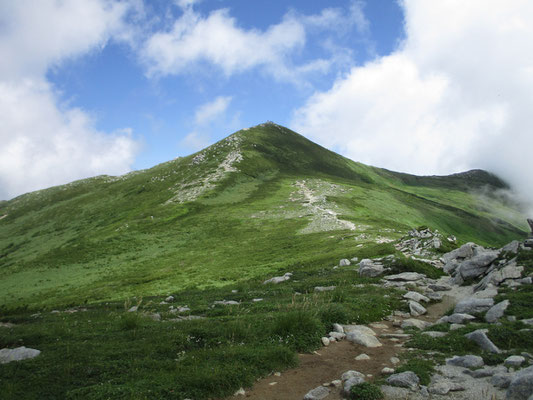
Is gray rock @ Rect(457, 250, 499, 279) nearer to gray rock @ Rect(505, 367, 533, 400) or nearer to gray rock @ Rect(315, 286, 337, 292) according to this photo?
gray rock @ Rect(315, 286, 337, 292)

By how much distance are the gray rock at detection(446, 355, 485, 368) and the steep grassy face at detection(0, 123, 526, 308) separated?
3008 centimetres

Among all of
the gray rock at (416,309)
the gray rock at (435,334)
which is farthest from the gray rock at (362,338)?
the gray rock at (416,309)

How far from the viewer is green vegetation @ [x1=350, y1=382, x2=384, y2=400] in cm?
898

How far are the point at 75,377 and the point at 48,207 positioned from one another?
181m

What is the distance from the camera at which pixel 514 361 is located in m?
9.69

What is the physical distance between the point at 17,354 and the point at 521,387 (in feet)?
52.8

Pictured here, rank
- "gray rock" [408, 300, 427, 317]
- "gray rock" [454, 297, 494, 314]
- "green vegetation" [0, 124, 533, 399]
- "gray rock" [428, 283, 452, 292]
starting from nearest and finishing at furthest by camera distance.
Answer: "green vegetation" [0, 124, 533, 399] → "gray rock" [454, 297, 494, 314] → "gray rock" [408, 300, 427, 317] → "gray rock" [428, 283, 452, 292]

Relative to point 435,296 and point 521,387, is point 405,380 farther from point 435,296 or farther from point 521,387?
point 435,296

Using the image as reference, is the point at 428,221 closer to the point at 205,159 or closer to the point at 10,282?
the point at 205,159

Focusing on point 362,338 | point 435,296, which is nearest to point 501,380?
point 362,338

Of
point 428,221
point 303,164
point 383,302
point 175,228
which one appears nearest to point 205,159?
point 303,164

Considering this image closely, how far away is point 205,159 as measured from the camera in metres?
162

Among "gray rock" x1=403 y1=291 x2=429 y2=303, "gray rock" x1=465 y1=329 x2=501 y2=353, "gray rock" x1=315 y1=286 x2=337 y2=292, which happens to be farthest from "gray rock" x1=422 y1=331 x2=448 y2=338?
"gray rock" x1=315 y1=286 x2=337 y2=292

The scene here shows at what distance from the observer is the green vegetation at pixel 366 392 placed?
898 cm
